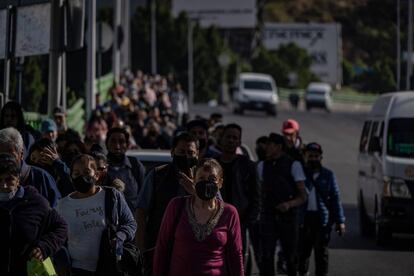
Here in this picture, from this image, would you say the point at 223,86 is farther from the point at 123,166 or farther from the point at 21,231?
the point at 21,231

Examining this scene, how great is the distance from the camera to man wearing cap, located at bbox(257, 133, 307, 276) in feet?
44.5

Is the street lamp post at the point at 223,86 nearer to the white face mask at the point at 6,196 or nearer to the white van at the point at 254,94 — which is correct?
the white van at the point at 254,94

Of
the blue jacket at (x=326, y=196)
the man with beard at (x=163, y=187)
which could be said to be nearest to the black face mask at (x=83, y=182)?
the man with beard at (x=163, y=187)

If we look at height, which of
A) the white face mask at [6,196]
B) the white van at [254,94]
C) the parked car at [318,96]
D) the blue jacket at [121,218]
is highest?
the parked car at [318,96]

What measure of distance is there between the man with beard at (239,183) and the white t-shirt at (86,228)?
9.87 ft

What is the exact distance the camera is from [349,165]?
125ft

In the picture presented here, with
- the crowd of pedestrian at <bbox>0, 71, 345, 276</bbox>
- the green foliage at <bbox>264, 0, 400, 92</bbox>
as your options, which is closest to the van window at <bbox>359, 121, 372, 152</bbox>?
the crowd of pedestrian at <bbox>0, 71, 345, 276</bbox>

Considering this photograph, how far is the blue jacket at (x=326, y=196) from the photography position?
14289 millimetres

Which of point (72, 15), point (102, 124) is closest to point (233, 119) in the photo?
point (102, 124)

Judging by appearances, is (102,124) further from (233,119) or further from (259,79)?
→ (259,79)

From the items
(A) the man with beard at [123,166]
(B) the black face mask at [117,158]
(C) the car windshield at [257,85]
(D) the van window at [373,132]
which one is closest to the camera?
(A) the man with beard at [123,166]

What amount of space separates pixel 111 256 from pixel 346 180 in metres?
23.7

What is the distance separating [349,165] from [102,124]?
662 inches

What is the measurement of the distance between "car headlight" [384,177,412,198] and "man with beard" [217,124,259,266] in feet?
21.0
